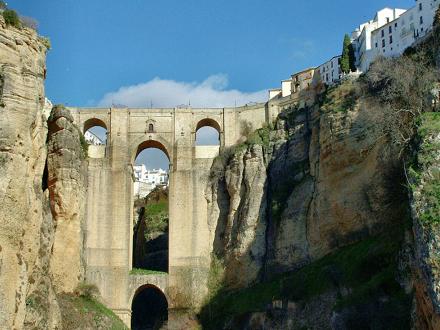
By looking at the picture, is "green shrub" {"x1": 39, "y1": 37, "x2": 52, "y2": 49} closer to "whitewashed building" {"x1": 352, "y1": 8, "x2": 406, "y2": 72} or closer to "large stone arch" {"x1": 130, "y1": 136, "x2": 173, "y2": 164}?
"large stone arch" {"x1": 130, "y1": 136, "x2": 173, "y2": 164}

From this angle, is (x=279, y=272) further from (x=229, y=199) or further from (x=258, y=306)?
(x=229, y=199)

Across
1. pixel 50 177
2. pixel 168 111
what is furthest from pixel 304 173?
pixel 50 177

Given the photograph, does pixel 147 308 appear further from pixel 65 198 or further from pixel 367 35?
pixel 367 35

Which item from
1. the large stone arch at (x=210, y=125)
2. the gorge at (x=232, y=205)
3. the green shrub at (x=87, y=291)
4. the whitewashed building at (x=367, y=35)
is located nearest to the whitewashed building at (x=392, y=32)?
the whitewashed building at (x=367, y=35)

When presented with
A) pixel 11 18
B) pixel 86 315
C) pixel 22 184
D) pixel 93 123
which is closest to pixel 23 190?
pixel 22 184

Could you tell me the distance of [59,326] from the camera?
34.9m

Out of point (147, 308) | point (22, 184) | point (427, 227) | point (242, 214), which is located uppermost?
point (242, 214)

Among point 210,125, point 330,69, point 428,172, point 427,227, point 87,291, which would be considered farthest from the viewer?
point 330,69

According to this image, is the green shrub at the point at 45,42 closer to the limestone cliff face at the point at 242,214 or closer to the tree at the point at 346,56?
the limestone cliff face at the point at 242,214

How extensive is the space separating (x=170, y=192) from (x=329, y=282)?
1500 cm

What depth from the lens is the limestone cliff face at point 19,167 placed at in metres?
27.8

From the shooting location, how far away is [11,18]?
100 feet

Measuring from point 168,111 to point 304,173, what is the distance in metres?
11.2

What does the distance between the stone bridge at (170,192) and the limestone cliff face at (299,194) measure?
62.0 inches
